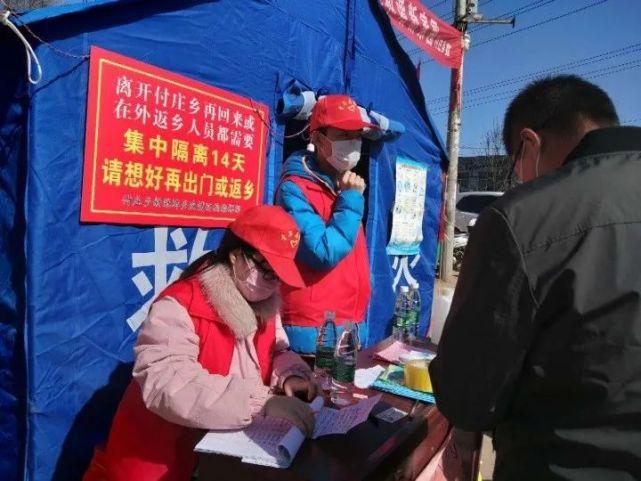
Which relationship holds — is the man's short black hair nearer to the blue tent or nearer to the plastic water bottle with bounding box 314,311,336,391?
the plastic water bottle with bounding box 314,311,336,391

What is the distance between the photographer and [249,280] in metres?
1.68

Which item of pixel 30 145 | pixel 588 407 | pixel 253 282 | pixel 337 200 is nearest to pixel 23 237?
pixel 30 145

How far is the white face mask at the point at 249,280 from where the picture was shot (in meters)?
1.68

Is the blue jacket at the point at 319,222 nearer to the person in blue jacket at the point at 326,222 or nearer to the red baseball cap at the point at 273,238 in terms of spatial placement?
the person in blue jacket at the point at 326,222

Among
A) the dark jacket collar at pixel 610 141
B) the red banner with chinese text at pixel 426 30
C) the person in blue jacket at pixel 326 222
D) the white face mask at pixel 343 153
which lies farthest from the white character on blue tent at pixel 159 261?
the red banner with chinese text at pixel 426 30

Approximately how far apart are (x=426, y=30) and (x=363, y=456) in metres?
4.37

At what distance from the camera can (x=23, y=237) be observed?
1.86 m

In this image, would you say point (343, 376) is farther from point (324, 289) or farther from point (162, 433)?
point (162, 433)

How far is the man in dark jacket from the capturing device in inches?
33.6

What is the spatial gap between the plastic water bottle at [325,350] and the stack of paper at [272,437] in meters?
0.31

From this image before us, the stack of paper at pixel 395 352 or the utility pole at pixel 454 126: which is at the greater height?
the utility pole at pixel 454 126

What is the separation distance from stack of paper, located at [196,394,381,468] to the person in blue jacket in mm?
767

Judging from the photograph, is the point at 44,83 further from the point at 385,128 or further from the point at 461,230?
the point at 461,230

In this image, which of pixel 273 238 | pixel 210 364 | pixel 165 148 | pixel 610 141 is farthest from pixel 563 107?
pixel 165 148
